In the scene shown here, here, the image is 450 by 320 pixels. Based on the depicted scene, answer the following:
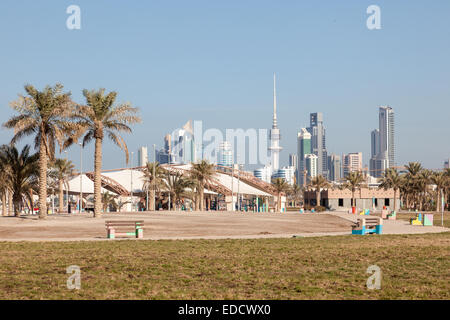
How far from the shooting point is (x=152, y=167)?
287 ft

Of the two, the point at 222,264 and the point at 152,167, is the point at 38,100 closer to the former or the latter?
the point at 222,264

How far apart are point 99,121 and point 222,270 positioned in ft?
102

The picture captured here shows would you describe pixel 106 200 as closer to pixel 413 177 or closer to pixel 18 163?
pixel 18 163

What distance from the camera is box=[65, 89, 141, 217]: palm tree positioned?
4284 centimetres

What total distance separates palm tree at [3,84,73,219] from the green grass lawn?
18501 millimetres

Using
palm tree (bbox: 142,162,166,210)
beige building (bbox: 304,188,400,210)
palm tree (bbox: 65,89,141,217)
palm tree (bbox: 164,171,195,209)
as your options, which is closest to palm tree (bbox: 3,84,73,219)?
palm tree (bbox: 65,89,141,217)

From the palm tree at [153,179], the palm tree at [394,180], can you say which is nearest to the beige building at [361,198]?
the palm tree at [394,180]

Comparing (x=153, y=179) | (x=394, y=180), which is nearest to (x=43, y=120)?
(x=153, y=179)

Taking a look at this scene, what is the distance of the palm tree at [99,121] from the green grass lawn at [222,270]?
21.2 m

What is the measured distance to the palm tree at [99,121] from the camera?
1687 inches

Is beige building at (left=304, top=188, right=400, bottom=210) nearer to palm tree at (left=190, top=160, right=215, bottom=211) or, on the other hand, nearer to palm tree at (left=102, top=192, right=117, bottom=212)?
palm tree at (left=190, top=160, right=215, bottom=211)
